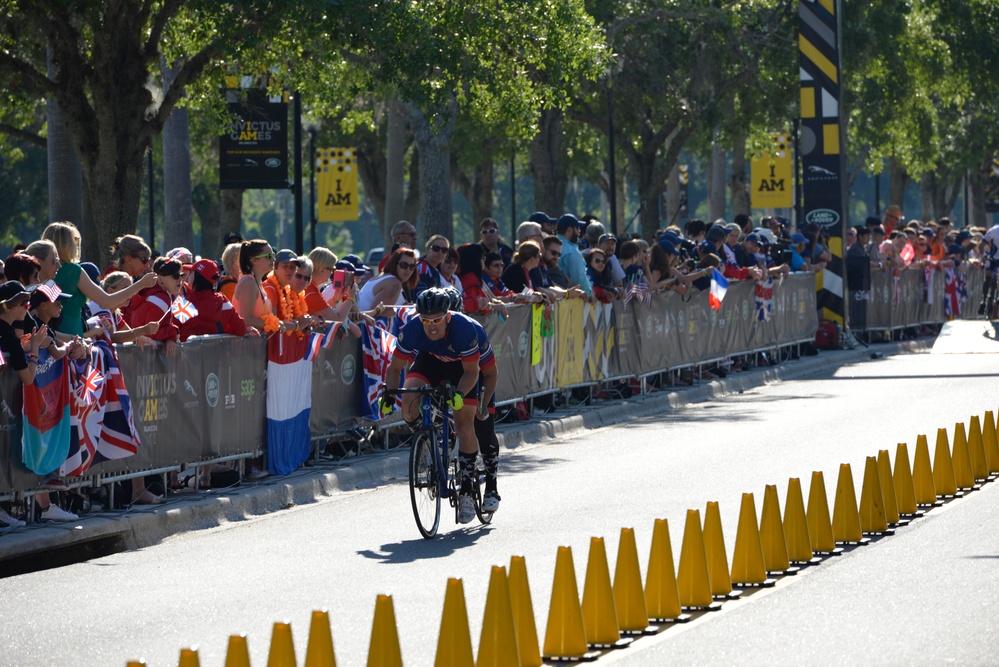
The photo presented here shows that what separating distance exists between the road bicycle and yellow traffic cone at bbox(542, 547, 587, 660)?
3.59 m

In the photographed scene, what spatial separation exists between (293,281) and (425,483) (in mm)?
3395

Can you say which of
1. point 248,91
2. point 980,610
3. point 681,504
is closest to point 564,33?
point 248,91

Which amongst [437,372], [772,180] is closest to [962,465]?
[437,372]

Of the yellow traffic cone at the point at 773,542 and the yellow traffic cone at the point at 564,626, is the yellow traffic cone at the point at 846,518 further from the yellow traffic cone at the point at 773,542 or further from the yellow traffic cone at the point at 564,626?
the yellow traffic cone at the point at 564,626

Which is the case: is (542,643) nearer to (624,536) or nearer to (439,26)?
(624,536)

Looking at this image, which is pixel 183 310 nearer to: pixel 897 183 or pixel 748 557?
pixel 748 557

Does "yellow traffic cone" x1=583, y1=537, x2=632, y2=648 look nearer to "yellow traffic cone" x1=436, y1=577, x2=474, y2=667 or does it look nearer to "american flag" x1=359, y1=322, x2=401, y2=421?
"yellow traffic cone" x1=436, y1=577, x2=474, y2=667

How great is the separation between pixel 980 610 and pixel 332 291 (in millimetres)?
8056

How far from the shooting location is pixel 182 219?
24281mm

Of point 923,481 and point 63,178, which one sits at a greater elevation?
point 63,178

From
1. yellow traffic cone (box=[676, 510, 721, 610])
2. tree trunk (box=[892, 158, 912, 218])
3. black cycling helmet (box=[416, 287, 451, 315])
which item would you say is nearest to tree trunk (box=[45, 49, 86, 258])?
black cycling helmet (box=[416, 287, 451, 315])

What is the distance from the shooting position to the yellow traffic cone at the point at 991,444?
13.8m

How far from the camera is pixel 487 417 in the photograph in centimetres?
1230

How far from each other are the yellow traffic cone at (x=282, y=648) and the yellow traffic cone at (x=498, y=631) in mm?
1180
